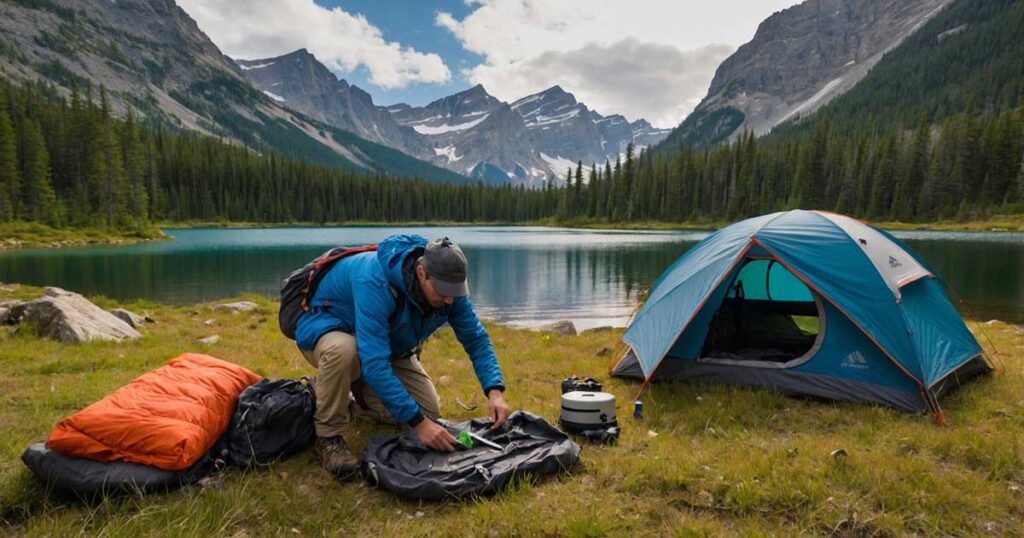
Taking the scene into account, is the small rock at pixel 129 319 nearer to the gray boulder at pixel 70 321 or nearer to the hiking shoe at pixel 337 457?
the gray boulder at pixel 70 321

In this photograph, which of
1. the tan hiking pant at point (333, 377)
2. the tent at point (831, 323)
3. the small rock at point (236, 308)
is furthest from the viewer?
the small rock at point (236, 308)

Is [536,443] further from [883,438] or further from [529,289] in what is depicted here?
[529,289]

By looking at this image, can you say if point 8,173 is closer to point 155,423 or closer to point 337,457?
point 155,423

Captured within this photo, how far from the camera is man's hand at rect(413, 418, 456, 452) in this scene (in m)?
4.27

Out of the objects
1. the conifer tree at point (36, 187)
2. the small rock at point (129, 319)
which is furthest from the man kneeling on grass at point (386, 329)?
the conifer tree at point (36, 187)

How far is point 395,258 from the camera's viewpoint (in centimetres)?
447

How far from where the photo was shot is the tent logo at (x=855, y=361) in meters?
6.71

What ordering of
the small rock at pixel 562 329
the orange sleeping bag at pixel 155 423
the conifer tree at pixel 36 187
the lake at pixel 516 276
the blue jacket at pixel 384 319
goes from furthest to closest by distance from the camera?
the conifer tree at pixel 36 187
the lake at pixel 516 276
the small rock at pixel 562 329
the blue jacket at pixel 384 319
the orange sleeping bag at pixel 155 423

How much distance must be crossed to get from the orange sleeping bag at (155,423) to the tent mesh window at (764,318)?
683 cm

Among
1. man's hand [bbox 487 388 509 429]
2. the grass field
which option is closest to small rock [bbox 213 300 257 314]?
the grass field

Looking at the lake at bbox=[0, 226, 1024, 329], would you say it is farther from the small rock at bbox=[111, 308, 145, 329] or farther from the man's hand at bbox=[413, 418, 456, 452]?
the man's hand at bbox=[413, 418, 456, 452]

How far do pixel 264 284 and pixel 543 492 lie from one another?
2664 centimetres

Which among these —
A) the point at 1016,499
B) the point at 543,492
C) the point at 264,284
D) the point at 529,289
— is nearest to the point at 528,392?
the point at 543,492

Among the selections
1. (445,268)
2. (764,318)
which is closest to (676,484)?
(445,268)
